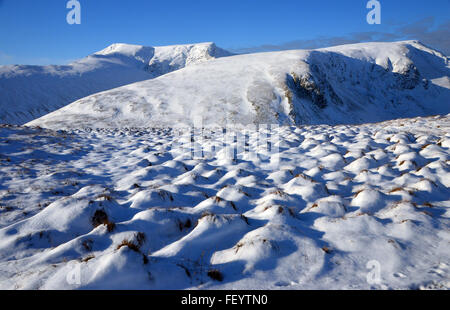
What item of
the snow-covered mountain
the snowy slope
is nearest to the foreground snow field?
the snowy slope

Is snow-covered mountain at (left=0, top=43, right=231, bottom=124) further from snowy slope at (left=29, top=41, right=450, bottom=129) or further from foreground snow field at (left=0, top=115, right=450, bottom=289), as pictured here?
foreground snow field at (left=0, top=115, right=450, bottom=289)

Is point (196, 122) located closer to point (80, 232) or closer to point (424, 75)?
point (80, 232)

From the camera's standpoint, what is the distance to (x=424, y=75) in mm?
89000

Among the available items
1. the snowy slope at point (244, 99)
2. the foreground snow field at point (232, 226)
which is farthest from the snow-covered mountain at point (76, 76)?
the foreground snow field at point (232, 226)

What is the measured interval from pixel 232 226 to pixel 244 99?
3225 cm

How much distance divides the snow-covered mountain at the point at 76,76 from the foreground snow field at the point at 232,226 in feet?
243

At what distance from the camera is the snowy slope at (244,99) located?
31281mm

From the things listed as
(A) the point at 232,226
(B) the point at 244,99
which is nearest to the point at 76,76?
(B) the point at 244,99

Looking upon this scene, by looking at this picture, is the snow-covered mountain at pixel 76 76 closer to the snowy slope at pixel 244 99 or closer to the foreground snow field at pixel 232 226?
the snowy slope at pixel 244 99

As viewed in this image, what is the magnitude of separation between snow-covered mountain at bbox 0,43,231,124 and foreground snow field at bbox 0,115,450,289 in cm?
7411

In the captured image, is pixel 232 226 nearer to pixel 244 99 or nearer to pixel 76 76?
pixel 244 99

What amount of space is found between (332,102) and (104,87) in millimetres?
98648

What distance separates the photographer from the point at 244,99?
1383 inches

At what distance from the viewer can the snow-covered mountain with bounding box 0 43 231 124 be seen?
69812 mm
